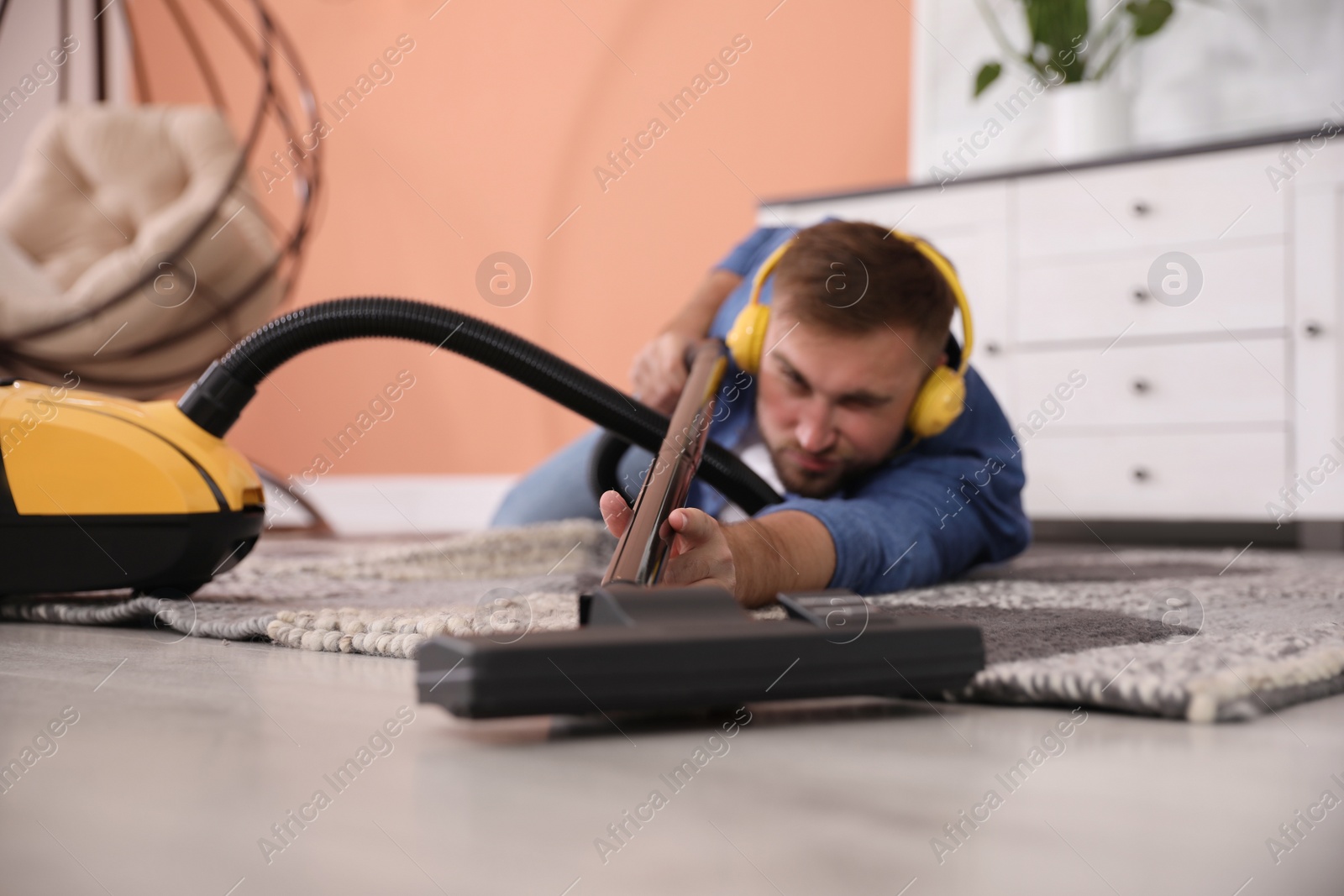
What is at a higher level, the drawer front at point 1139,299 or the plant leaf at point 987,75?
the plant leaf at point 987,75

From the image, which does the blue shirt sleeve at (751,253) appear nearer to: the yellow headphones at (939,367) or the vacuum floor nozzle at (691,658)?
the yellow headphones at (939,367)

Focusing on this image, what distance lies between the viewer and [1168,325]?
2250 millimetres

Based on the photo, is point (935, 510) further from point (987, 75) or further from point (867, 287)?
point (987, 75)

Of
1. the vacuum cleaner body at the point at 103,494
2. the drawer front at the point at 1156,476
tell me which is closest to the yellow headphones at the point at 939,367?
the vacuum cleaner body at the point at 103,494

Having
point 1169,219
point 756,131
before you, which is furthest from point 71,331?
point 1169,219

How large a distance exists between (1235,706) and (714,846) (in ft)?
0.98

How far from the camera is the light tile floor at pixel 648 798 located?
319mm

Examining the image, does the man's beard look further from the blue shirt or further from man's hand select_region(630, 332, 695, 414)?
man's hand select_region(630, 332, 695, 414)

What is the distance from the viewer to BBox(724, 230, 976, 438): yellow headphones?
1.06m

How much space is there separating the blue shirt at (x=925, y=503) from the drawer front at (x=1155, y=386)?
3.82ft

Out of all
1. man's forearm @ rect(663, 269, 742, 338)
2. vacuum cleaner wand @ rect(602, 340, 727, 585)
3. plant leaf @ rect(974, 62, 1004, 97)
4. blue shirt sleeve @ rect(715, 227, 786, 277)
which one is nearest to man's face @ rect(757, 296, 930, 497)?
vacuum cleaner wand @ rect(602, 340, 727, 585)

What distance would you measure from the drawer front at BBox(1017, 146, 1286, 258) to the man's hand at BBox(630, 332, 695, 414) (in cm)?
139

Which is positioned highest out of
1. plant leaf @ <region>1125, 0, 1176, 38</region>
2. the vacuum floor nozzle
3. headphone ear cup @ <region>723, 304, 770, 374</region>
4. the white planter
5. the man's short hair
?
plant leaf @ <region>1125, 0, 1176, 38</region>

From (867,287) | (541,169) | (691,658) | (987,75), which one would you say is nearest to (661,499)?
(691,658)
